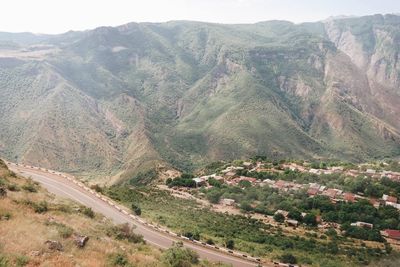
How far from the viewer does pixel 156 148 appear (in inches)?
7387

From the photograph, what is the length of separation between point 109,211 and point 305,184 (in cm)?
6482

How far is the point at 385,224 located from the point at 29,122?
162 m

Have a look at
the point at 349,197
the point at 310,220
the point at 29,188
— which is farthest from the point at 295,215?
the point at 29,188

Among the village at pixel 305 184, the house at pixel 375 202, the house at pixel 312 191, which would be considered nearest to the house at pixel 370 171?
the village at pixel 305 184

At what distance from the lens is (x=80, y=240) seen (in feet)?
68.3

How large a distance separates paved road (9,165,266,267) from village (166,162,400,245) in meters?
37.7

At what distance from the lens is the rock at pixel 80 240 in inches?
808

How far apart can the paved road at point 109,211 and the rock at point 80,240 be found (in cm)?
1125

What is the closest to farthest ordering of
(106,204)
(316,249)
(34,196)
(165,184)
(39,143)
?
(34,196), (106,204), (316,249), (165,184), (39,143)

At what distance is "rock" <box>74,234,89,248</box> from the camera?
20516 millimetres

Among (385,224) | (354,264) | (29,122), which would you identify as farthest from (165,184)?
(29,122)

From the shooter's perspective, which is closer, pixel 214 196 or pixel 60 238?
pixel 60 238

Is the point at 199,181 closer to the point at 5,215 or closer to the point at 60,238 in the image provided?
the point at 5,215

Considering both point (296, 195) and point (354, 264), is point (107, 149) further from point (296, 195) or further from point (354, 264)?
point (354, 264)
